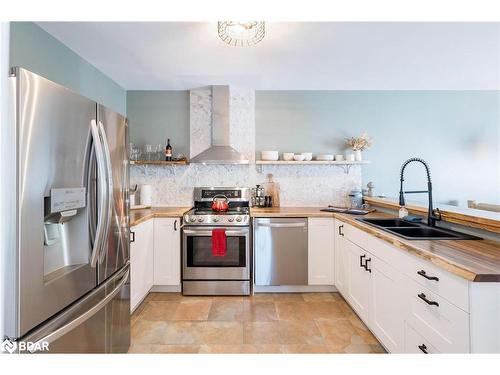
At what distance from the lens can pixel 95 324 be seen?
4.59ft

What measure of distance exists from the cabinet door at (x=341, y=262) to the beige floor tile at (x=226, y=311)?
1.08 metres

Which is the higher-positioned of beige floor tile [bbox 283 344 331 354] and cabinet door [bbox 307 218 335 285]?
cabinet door [bbox 307 218 335 285]

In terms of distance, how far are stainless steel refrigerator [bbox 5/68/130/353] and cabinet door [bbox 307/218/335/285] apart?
6.62 ft

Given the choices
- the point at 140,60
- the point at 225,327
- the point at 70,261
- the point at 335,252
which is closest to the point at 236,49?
the point at 140,60

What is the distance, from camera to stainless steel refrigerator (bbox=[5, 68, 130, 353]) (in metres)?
0.99

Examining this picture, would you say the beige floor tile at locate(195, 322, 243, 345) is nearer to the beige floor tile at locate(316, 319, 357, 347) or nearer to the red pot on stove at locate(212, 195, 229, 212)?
the beige floor tile at locate(316, 319, 357, 347)

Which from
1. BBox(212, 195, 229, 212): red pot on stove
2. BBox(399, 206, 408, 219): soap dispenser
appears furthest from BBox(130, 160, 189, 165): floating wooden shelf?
BBox(399, 206, 408, 219): soap dispenser

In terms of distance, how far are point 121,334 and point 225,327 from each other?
35.6 inches

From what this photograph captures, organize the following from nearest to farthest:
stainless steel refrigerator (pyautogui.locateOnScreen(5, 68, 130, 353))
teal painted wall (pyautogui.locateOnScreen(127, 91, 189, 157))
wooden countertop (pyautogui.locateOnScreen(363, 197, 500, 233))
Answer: stainless steel refrigerator (pyautogui.locateOnScreen(5, 68, 130, 353))
wooden countertop (pyautogui.locateOnScreen(363, 197, 500, 233))
teal painted wall (pyautogui.locateOnScreen(127, 91, 189, 157))

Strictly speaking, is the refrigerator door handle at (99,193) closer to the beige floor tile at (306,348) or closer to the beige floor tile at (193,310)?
the beige floor tile at (193,310)

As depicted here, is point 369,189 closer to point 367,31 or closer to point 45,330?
point 367,31

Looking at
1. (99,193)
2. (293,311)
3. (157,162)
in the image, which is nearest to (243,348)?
(293,311)
